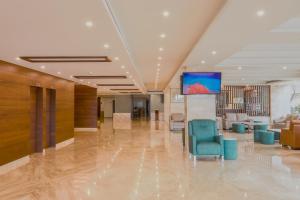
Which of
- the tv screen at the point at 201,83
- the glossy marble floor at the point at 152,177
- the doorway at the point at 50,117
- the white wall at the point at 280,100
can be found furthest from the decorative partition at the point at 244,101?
the doorway at the point at 50,117

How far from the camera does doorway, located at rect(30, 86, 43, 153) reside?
30.2 ft

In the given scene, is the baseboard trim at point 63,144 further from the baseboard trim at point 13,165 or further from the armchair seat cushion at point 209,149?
the armchair seat cushion at point 209,149

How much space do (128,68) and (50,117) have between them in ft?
12.8

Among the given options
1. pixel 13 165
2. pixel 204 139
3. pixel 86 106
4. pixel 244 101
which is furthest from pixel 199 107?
pixel 244 101

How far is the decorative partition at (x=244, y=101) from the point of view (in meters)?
18.3

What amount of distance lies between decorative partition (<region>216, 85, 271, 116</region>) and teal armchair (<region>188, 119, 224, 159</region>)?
420 inches

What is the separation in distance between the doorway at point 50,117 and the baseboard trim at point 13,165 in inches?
90.2

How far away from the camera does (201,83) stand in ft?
28.3

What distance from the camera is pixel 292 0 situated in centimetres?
359

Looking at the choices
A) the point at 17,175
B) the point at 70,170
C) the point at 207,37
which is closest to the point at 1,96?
the point at 17,175

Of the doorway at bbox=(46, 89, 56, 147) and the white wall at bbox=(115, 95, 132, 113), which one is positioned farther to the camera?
the white wall at bbox=(115, 95, 132, 113)

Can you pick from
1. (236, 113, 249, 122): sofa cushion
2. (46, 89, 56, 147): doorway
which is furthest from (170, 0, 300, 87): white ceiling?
(236, 113, 249, 122): sofa cushion

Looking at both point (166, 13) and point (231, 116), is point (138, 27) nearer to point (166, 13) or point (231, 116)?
point (166, 13)

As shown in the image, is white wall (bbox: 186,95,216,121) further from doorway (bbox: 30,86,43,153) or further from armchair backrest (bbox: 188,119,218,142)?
doorway (bbox: 30,86,43,153)
